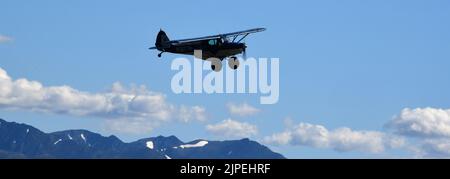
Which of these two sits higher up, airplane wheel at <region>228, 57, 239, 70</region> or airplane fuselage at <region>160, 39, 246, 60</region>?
airplane fuselage at <region>160, 39, 246, 60</region>

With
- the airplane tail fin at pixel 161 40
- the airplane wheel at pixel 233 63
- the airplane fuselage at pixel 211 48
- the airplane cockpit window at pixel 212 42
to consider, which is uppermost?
the airplane tail fin at pixel 161 40

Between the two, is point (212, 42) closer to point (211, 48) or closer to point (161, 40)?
point (211, 48)

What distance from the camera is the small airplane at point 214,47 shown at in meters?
113

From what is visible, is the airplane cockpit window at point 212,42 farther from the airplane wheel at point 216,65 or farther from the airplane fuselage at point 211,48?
the airplane wheel at point 216,65

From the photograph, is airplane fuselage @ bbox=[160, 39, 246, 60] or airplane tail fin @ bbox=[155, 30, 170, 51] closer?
airplane fuselage @ bbox=[160, 39, 246, 60]

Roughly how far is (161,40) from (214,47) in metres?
12.0

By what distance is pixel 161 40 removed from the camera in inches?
4865

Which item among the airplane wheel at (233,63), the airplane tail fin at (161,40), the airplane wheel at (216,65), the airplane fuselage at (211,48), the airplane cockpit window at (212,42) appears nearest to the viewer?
the airplane wheel at (233,63)

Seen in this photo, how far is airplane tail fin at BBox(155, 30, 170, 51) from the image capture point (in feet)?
393

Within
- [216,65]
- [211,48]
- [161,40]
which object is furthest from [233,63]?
[161,40]

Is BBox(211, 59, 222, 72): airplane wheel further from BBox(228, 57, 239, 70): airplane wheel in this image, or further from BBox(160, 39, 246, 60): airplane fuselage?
BBox(228, 57, 239, 70): airplane wheel
